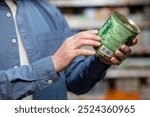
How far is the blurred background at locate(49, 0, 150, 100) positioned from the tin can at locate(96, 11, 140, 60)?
101 inches

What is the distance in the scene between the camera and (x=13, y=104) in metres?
1.39

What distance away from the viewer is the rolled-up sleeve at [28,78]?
4.76 ft

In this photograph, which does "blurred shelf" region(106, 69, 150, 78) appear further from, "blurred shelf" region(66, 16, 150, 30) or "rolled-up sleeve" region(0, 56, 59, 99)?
"rolled-up sleeve" region(0, 56, 59, 99)

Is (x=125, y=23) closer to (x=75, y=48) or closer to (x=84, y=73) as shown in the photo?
(x=75, y=48)

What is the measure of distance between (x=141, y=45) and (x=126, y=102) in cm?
288

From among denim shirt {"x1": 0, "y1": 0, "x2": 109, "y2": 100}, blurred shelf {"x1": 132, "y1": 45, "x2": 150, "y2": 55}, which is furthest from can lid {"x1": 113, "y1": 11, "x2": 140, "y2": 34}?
blurred shelf {"x1": 132, "y1": 45, "x2": 150, "y2": 55}

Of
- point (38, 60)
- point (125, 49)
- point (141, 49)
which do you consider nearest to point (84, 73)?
point (38, 60)

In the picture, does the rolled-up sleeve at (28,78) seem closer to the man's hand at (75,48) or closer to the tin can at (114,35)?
the man's hand at (75,48)

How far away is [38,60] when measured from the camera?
1641mm

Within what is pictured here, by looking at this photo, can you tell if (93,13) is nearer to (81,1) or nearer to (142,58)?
(81,1)

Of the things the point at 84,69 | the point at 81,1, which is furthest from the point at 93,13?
the point at 84,69

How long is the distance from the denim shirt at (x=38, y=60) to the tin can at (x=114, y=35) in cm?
18

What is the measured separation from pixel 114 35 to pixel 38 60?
1.23 feet

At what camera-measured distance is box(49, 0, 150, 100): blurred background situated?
13.5 feet
